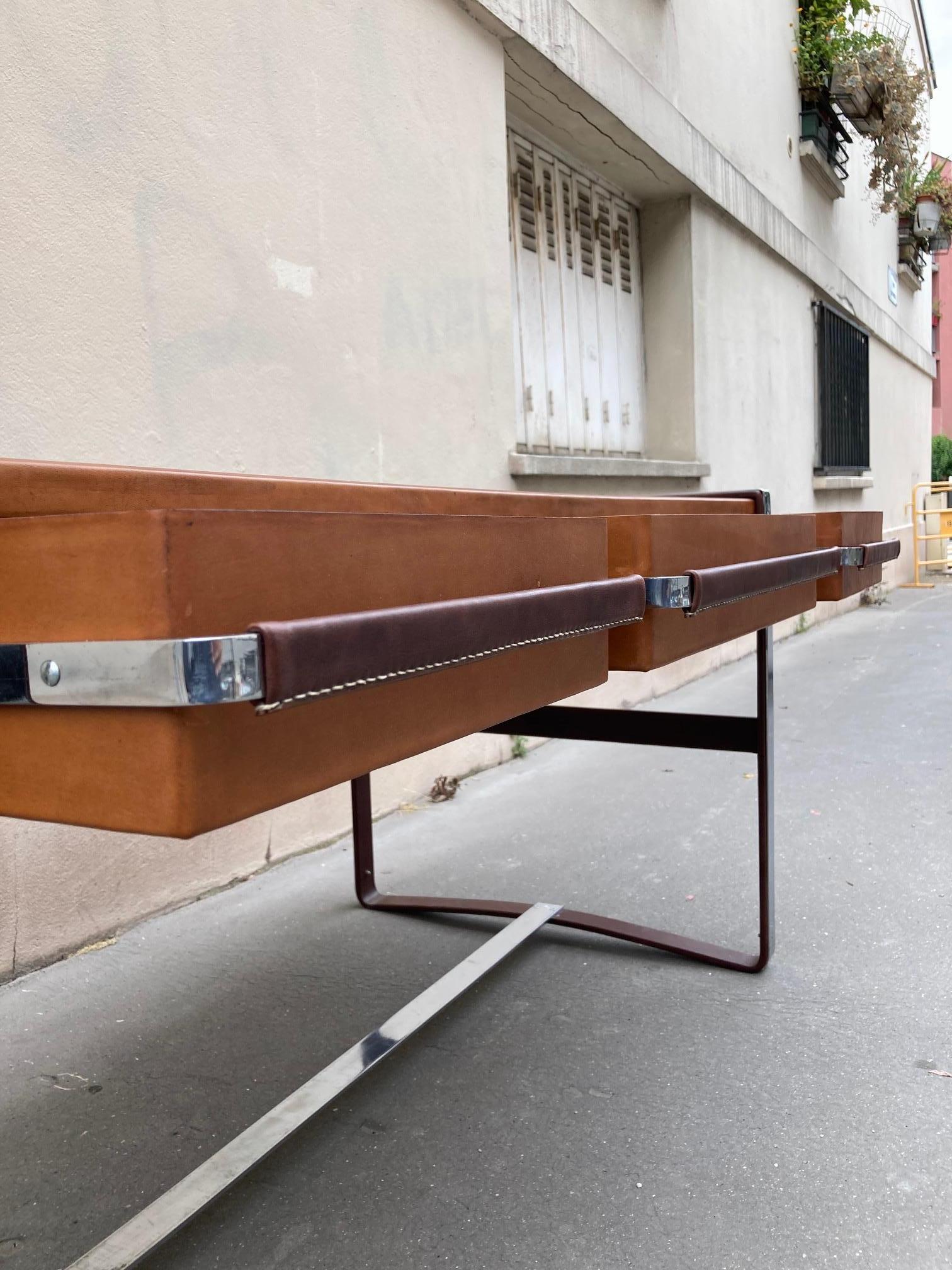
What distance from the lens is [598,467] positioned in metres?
4.05

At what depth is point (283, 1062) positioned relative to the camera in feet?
5.19

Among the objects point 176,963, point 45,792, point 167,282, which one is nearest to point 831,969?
point 176,963

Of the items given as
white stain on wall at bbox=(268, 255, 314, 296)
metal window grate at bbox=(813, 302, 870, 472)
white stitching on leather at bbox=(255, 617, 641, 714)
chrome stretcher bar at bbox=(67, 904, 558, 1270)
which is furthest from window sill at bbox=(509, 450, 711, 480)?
metal window grate at bbox=(813, 302, 870, 472)

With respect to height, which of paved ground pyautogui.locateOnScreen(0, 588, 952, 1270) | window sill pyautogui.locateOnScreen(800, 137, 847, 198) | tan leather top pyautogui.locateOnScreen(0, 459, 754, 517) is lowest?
paved ground pyautogui.locateOnScreen(0, 588, 952, 1270)

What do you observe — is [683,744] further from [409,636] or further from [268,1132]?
[409,636]

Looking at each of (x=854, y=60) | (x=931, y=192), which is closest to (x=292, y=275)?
(x=854, y=60)

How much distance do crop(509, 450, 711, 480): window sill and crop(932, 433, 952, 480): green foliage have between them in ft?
58.3

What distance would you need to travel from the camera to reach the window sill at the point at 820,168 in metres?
7.36

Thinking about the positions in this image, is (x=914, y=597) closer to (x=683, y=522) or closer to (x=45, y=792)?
(x=683, y=522)

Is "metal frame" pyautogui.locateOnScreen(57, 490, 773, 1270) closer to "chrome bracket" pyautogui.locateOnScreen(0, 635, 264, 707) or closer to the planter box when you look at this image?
"chrome bracket" pyautogui.locateOnScreen(0, 635, 264, 707)

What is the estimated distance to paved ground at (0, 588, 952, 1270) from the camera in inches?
46.9

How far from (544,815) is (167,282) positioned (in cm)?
173

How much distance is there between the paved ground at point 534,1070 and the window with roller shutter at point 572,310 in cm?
215

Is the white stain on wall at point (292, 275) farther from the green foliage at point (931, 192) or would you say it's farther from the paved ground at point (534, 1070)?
the green foliage at point (931, 192)
